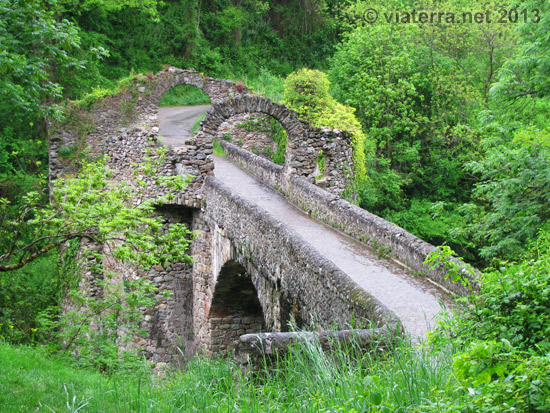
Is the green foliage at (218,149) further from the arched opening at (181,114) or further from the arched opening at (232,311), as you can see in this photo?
the arched opening at (232,311)

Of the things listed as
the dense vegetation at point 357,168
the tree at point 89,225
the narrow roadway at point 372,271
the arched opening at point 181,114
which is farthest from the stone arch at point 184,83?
the tree at point 89,225

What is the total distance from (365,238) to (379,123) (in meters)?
16.6

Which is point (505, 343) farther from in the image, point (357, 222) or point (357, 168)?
point (357, 168)

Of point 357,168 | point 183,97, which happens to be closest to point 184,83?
point 183,97

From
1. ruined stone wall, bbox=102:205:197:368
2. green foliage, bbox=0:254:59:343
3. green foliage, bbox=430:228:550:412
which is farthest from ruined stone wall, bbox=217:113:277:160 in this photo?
green foliage, bbox=430:228:550:412

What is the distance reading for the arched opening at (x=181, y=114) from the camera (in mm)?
21117

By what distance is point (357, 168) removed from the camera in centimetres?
1458

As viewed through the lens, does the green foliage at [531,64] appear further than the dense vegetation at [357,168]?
Yes

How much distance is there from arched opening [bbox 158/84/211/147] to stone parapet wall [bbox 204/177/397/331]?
9838mm

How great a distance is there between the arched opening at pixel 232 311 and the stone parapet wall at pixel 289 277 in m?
1.59

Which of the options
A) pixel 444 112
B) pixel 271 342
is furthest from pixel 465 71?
pixel 271 342

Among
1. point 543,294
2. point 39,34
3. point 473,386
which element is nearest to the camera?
point 473,386

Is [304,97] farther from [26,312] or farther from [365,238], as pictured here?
[26,312]

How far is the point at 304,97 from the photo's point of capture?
15.4 meters
